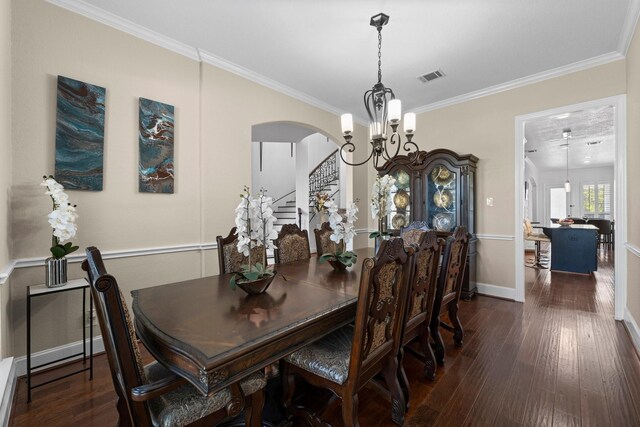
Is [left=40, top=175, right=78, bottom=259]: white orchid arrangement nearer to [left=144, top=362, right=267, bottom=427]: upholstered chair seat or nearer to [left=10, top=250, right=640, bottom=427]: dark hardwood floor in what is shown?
[left=10, top=250, right=640, bottom=427]: dark hardwood floor

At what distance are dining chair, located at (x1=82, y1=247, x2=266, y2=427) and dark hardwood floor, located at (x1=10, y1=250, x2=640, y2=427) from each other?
699 millimetres

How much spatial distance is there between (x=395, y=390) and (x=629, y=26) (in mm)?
3723

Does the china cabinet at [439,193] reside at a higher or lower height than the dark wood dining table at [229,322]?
higher

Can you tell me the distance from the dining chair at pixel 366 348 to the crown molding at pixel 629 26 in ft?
9.63

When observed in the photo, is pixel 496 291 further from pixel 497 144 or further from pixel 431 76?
pixel 431 76

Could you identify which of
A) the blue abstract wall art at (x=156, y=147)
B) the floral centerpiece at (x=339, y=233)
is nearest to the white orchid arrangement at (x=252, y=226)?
the floral centerpiece at (x=339, y=233)

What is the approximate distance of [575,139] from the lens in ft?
20.7

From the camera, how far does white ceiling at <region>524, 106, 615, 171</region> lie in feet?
16.0

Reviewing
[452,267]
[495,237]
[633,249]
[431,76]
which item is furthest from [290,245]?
[633,249]

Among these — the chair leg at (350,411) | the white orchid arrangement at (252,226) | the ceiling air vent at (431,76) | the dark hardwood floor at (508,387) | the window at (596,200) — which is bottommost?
the dark hardwood floor at (508,387)

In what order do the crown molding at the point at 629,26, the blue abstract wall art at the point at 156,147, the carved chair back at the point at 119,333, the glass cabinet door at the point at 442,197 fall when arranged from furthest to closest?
the glass cabinet door at the point at 442,197
the blue abstract wall art at the point at 156,147
the crown molding at the point at 629,26
the carved chair back at the point at 119,333

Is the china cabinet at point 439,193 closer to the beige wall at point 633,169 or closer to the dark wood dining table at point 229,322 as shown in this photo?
the beige wall at point 633,169

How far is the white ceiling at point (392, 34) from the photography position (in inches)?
93.2

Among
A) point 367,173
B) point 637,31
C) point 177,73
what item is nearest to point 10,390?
point 177,73
